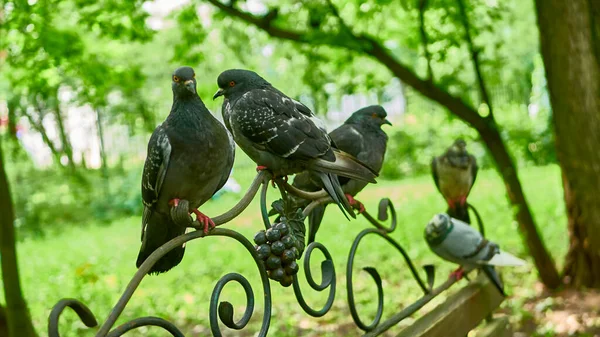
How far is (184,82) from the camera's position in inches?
70.6

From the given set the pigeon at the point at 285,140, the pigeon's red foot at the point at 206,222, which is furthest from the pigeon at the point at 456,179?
the pigeon's red foot at the point at 206,222

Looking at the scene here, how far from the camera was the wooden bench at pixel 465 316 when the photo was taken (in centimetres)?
215

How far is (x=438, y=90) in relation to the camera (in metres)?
5.45

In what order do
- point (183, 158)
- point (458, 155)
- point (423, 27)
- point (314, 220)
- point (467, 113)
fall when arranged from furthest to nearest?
point (467, 113) → point (423, 27) → point (458, 155) → point (314, 220) → point (183, 158)

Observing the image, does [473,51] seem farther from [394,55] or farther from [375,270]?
[375,270]

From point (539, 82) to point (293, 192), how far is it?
1650 centimetres

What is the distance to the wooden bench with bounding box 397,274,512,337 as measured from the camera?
7.07 feet

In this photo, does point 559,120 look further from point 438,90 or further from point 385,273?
point 385,273

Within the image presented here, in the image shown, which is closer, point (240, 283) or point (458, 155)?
point (240, 283)

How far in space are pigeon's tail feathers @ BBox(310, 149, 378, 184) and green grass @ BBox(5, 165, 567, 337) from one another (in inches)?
133

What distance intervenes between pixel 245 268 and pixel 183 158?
5.82 metres

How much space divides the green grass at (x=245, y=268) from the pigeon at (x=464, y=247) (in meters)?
2.38

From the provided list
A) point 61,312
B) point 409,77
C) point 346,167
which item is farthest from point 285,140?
point 409,77

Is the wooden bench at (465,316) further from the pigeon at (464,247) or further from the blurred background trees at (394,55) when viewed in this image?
the blurred background trees at (394,55)
